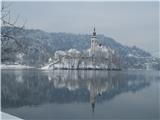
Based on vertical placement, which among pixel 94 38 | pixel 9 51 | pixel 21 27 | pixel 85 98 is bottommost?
pixel 85 98

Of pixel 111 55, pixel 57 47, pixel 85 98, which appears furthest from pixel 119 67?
pixel 85 98

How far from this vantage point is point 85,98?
8266mm

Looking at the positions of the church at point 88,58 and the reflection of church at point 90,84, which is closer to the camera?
the reflection of church at point 90,84

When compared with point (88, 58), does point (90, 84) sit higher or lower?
lower

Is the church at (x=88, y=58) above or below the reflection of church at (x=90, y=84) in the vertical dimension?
above

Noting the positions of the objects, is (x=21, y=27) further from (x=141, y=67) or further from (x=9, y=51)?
(x=141, y=67)

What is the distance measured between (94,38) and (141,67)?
716 centimetres

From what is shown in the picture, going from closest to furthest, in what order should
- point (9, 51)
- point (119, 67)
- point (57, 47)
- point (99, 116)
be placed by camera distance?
point (9, 51), point (99, 116), point (119, 67), point (57, 47)

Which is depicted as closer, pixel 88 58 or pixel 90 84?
pixel 90 84

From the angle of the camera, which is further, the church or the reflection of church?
the church

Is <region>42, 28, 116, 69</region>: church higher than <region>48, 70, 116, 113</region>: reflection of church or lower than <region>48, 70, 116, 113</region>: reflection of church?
higher

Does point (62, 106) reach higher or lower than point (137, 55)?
lower

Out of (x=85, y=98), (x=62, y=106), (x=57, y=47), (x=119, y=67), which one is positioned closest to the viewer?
(x=62, y=106)

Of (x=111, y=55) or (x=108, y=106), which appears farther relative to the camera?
(x=111, y=55)
